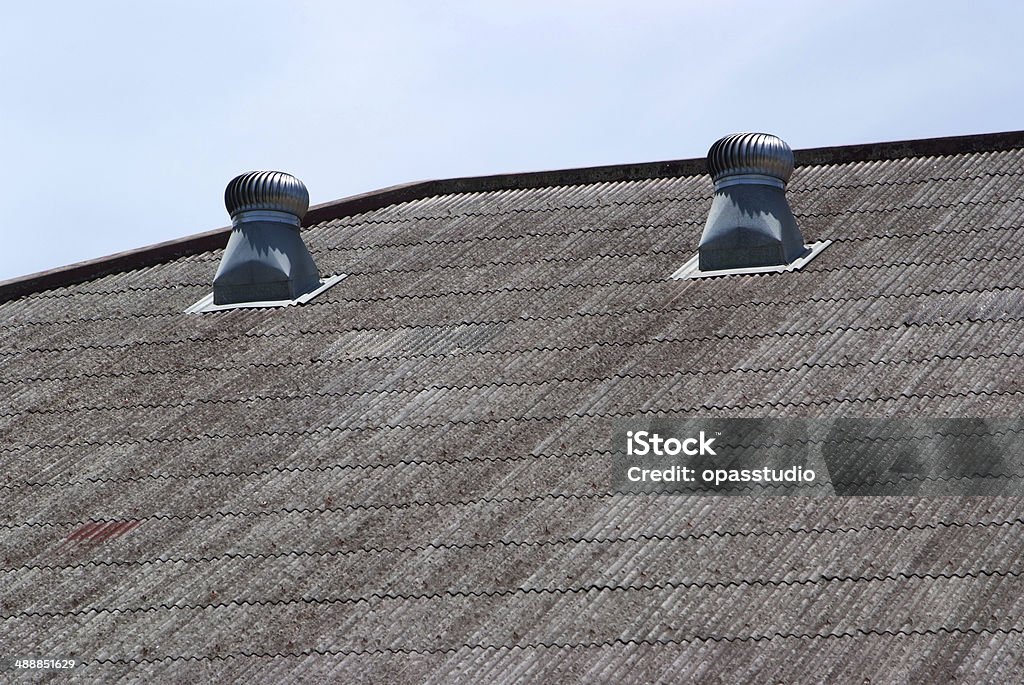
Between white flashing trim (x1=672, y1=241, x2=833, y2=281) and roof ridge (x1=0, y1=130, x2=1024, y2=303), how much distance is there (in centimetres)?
268

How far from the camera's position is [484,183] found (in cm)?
1870

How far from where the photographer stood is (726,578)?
386 inches

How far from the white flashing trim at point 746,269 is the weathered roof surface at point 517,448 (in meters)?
0.14

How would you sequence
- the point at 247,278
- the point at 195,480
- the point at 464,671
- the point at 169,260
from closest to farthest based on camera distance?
the point at 464,671, the point at 195,480, the point at 247,278, the point at 169,260

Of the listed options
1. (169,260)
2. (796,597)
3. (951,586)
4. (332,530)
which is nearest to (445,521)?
(332,530)

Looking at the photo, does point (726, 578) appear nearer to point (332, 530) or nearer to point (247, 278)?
point (332, 530)

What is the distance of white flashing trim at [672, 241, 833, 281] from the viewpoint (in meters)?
14.7

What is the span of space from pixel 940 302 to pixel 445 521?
4891 mm

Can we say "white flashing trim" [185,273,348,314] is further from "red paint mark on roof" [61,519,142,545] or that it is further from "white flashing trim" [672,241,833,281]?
"red paint mark on roof" [61,519,142,545]

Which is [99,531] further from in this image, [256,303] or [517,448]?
[256,303]

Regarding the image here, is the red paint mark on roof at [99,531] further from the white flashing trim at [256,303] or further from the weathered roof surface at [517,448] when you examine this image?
the white flashing trim at [256,303]

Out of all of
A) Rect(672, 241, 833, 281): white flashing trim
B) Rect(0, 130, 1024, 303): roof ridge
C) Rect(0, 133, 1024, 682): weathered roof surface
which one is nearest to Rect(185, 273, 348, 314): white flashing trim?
Rect(0, 133, 1024, 682): weathered roof surface

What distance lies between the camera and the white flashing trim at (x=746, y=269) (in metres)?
14.7

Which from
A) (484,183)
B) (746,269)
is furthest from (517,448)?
(484,183)
